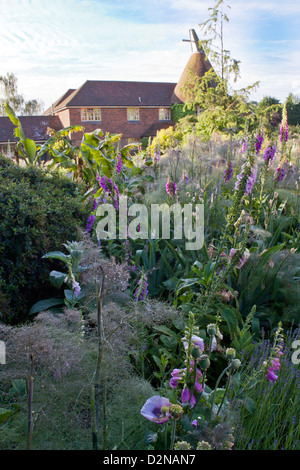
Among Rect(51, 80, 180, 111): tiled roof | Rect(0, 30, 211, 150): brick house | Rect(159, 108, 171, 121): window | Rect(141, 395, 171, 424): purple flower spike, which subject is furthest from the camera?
Rect(159, 108, 171, 121): window

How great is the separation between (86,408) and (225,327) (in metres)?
1.46

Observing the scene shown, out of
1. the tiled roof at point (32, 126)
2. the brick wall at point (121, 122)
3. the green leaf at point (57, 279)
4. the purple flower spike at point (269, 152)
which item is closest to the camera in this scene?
the green leaf at point (57, 279)

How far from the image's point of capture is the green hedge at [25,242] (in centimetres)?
280

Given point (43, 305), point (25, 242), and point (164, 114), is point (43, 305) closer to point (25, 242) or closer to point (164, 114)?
point (25, 242)

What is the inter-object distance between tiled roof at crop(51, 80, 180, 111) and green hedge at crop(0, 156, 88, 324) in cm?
2968

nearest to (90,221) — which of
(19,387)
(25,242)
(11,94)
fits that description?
(25,242)

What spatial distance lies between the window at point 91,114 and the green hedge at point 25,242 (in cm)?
3037

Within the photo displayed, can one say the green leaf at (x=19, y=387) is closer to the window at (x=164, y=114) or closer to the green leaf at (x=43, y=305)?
the green leaf at (x=43, y=305)

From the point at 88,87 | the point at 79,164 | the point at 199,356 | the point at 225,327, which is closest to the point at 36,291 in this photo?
the point at 225,327

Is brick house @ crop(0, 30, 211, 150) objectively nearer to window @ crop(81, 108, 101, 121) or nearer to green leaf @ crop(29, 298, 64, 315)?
window @ crop(81, 108, 101, 121)

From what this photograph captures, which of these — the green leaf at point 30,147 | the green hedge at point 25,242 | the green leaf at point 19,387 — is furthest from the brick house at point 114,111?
the green leaf at point 19,387

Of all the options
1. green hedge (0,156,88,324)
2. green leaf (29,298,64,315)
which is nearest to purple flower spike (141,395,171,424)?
green hedge (0,156,88,324)

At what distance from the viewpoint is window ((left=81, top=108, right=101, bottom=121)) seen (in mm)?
31705
